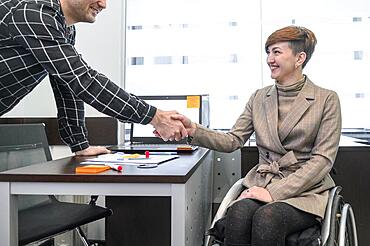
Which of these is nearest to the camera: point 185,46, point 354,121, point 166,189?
point 166,189

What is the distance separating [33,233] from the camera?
154 cm

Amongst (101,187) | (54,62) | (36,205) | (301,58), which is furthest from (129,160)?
(301,58)

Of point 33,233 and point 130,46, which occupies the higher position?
point 130,46

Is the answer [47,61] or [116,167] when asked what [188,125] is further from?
[47,61]

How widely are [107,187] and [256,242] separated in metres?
0.54

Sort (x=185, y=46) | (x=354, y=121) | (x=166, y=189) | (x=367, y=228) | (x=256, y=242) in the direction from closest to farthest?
1. (x=166, y=189)
2. (x=256, y=242)
3. (x=367, y=228)
4. (x=354, y=121)
5. (x=185, y=46)

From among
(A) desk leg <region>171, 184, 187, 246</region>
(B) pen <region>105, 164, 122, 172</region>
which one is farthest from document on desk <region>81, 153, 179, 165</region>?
(A) desk leg <region>171, 184, 187, 246</region>

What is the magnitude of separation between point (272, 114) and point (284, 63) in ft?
0.72

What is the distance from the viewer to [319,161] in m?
1.57

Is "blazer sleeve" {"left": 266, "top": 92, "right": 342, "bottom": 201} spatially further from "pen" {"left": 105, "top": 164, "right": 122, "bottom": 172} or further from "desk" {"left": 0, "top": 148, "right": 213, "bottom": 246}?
"pen" {"left": 105, "top": 164, "right": 122, "bottom": 172}

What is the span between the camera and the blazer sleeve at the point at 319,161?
60.5 inches

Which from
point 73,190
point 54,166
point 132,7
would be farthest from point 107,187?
point 132,7

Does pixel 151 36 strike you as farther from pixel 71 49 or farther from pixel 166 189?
pixel 166 189

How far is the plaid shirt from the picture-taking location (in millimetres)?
1439
